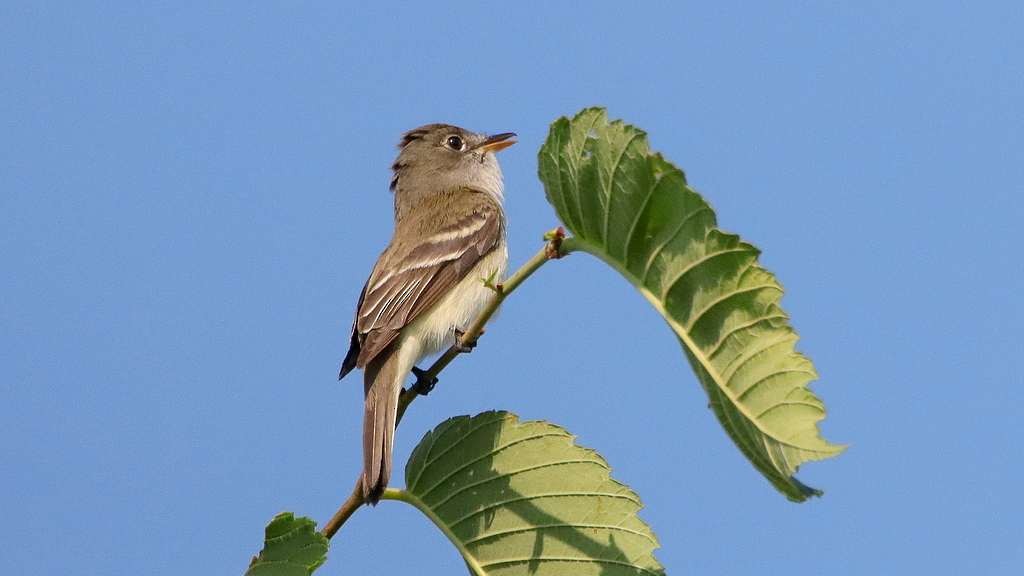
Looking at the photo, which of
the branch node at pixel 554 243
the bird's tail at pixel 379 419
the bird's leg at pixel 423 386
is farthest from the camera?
the bird's leg at pixel 423 386

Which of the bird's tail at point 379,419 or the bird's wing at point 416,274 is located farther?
the bird's wing at point 416,274

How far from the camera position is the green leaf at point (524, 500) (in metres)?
2.96

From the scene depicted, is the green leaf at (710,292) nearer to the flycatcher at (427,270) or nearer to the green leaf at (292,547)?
the green leaf at (292,547)

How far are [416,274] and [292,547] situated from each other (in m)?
3.22

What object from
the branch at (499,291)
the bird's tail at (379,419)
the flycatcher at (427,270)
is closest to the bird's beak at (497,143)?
the flycatcher at (427,270)

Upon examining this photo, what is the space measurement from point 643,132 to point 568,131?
0.70 ft

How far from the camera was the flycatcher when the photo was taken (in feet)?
16.6

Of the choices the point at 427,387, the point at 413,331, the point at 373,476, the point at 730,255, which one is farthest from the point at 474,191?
the point at 730,255

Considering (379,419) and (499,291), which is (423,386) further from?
(499,291)

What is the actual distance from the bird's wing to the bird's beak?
2.80ft

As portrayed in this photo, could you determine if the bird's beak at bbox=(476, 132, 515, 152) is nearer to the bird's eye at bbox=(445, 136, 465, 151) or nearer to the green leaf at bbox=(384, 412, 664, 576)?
the bird's eye at bbox=(445, 136, 465, 151)

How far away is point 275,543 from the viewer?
9.12 feet

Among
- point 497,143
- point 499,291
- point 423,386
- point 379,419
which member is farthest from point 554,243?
point 497,143

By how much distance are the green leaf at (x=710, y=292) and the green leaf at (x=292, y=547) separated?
991 mm
